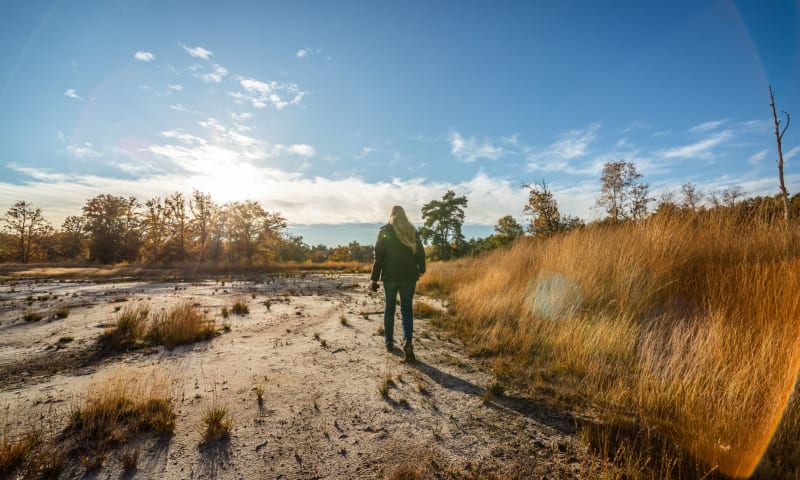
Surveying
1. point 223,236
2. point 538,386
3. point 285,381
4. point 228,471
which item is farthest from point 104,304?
point 223,236

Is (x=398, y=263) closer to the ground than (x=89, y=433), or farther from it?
farther from it

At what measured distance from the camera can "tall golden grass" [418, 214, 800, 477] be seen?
245 cm

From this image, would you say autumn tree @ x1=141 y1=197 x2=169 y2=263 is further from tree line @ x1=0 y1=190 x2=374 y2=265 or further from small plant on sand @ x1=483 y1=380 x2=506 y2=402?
small plant on sand @ x1=483 y1=380 x2=506 y2=402

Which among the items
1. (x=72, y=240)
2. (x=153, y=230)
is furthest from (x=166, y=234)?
(x=72, y=240)

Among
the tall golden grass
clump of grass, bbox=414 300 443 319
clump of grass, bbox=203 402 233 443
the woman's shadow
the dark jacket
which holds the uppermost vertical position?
the dark jacket

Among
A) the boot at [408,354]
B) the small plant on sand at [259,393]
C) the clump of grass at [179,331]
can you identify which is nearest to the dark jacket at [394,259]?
the boot at [408,354]

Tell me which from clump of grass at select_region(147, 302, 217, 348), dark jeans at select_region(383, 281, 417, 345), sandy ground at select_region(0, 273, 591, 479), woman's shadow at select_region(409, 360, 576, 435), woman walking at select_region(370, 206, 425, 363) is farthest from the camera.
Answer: clump of grass at select_region(147, 302, 217, 348)

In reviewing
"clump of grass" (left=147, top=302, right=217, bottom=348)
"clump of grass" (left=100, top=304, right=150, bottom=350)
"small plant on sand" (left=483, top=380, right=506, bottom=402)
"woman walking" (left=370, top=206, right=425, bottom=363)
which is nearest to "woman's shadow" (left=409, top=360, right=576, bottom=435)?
"small plant on sand" (left=483, top=380, right=506, bottom=402)

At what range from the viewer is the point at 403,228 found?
5051 millimetres

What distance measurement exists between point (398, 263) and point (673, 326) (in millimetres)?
4043

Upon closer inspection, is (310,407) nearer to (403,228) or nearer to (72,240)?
(403,228)

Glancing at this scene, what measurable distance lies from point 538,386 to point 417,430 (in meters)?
1.75

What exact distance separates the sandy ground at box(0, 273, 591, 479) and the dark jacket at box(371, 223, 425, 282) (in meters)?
1.34

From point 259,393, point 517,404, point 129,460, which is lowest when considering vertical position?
point 517,404
